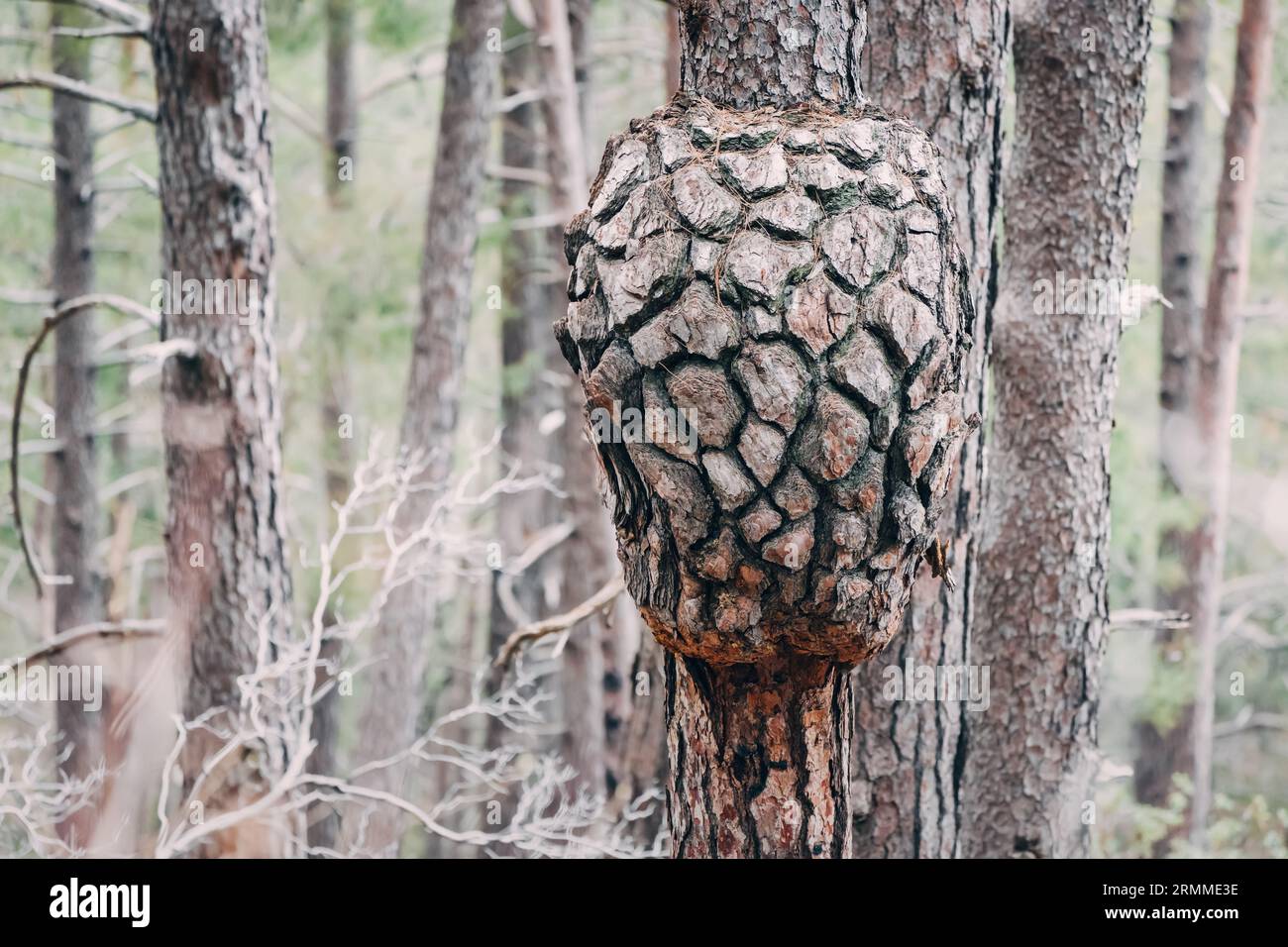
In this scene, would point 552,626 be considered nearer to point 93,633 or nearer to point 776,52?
point 776,52

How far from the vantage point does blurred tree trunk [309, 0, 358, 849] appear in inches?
306

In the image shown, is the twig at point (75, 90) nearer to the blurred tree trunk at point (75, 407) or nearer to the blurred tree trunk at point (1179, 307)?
the blurred tree trunk at point (75, 407)

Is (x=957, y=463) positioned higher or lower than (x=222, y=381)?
lower

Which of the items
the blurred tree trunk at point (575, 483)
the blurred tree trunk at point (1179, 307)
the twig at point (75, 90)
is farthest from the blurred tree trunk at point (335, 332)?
the blurred tree trunk at point (1179, 307)

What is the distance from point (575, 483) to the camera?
23.5ft

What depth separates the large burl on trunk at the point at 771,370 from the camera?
115 centimetres

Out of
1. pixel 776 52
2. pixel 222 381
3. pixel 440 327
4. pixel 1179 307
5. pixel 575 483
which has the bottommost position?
pixel 575 483

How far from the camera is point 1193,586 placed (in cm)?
834

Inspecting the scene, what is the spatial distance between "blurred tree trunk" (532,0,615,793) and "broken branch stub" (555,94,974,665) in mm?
5095

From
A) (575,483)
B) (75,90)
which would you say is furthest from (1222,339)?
(75,90)

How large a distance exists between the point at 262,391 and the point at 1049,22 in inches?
124

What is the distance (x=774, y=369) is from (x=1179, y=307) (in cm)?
823

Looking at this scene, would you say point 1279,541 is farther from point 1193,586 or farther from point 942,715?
point 942,715
